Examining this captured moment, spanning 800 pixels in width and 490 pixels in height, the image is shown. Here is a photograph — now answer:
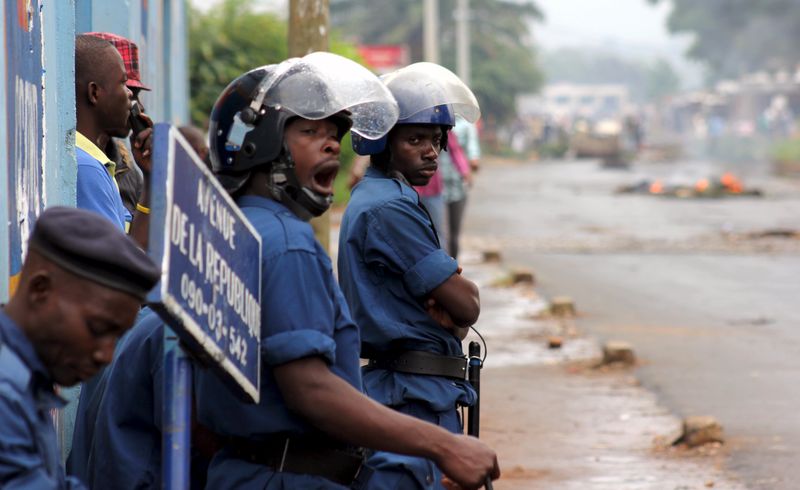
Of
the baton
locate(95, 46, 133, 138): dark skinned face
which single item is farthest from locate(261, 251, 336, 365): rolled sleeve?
locate(95, 46, 133, 138): dark skinned face

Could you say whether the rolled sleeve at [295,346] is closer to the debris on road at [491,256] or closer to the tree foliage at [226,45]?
the debris on road at [491,256]

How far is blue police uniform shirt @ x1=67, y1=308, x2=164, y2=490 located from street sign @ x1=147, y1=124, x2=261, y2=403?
0.56 meters

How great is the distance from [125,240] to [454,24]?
61797mm

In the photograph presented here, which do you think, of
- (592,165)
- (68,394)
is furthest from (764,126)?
(68,394)

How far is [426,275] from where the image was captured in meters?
4.11

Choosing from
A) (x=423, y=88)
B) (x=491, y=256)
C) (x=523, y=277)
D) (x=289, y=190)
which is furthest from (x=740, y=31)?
(x=289, y=190)

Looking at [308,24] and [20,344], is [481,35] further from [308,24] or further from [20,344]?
[20,344]

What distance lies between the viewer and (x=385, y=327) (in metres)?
4.15

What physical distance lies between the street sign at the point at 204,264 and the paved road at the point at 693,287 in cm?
420

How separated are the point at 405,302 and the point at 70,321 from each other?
5.95ft

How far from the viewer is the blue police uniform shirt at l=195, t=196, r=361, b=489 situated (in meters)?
3.01

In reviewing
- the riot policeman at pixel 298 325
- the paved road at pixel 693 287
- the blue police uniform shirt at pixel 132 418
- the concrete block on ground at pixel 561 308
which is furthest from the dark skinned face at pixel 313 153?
the concrete block on ground at pixel 561 308

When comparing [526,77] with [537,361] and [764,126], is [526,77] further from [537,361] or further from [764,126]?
[537,361]

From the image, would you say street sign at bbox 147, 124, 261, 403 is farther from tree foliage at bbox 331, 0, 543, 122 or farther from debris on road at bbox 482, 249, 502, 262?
tree foliage at bbox 331, 0, 543, 122
